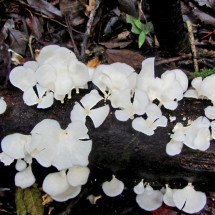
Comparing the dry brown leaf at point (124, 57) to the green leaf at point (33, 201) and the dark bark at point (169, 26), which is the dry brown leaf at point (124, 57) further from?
the green leaf at point (33, 201)

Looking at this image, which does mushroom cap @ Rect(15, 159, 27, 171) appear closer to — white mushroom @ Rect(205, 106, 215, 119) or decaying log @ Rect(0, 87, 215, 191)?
decaying log @ Rect(0, 87, 215, 191)

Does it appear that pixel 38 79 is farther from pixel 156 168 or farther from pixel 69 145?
pixel 156 168

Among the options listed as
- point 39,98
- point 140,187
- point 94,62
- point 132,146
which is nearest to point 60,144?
point 39,98

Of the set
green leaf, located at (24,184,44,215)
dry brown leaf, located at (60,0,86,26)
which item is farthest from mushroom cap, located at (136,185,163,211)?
dry brown leaf, located at (60,0,86,26)

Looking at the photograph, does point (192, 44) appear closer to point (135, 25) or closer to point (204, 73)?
point (204, 73)

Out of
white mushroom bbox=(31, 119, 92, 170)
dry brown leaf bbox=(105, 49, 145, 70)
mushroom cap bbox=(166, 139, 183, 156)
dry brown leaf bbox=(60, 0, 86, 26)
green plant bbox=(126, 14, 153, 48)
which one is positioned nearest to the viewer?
white mushroom bbox=(31, 119, 92, 170)

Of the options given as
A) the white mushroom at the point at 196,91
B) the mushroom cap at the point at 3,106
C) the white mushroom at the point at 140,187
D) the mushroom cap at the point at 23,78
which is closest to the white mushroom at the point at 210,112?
the white mushroom at the point at 196,91

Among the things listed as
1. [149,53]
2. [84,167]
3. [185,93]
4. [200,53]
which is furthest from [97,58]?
[84,167]
